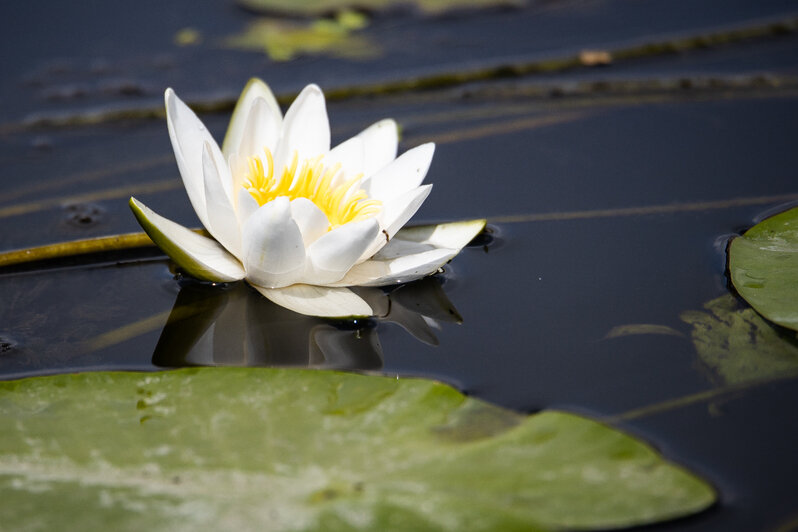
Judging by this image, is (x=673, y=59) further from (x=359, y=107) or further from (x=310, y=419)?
(x=310, y=419)

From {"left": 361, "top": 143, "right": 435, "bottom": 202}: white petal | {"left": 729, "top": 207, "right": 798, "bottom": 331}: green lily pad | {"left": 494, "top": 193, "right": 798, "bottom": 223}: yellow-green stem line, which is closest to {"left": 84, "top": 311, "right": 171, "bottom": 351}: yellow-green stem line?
{"left": 361, "top": 143, "right": 435, "bottom": 202}: white petal

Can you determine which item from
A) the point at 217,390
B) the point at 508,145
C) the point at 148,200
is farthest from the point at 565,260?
the point at 148,200

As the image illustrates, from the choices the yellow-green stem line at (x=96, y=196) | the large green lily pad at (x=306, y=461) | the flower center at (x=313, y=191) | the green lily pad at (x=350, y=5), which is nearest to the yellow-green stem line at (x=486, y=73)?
the yellow-green stem line at (x=96, y=196)

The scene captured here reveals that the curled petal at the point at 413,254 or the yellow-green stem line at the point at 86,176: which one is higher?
the yellow-green stem line at the point at 86,176

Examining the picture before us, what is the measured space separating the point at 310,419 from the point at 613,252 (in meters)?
1.40

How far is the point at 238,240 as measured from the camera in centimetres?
212

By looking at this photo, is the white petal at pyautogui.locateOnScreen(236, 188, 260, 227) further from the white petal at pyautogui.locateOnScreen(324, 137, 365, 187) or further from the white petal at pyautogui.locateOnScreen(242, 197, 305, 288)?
the white petal at pyautogui.locateOnScreen(324, 137, 365, 187)

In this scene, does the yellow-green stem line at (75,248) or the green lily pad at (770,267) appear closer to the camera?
the green lily pad at (770,267)

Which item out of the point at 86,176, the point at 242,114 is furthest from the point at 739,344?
the point at 86,176

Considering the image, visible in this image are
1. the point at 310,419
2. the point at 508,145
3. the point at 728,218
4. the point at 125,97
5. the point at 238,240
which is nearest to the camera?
the point at 310,419

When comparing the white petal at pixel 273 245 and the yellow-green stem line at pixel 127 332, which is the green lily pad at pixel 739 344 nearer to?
the white petal at pixel 273 245

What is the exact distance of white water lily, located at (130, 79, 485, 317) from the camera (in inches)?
78.7

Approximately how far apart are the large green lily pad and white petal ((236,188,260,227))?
49 centimetres

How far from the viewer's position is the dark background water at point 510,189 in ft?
6.56
